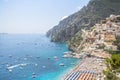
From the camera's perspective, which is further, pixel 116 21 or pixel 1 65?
pixel 116 21

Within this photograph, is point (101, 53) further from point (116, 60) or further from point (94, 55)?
point (116, 60)

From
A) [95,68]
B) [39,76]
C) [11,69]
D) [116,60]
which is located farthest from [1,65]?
[116,60]

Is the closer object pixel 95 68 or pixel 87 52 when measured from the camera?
pixel 95 68

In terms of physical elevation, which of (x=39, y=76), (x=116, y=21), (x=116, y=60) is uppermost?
(x=116, y=21)

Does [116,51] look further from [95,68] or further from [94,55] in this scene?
[95,68]

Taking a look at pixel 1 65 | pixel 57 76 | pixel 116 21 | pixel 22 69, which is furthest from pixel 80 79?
pixel 116 21

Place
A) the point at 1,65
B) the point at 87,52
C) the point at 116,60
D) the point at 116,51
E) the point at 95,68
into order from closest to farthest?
the point at 116,60
the point at 95,68
the point at 1,65
the point at 116,51
the point at 87,52

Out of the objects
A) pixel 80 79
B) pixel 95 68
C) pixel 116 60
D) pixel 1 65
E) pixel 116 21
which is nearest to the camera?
pixel 116 60

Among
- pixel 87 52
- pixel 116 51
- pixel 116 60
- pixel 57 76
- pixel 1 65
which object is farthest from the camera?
pixel 87 52

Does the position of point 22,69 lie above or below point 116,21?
below
